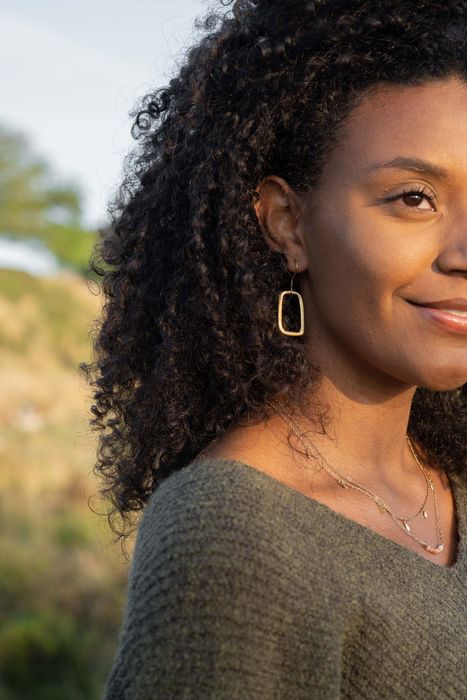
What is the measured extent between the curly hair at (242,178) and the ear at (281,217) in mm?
19

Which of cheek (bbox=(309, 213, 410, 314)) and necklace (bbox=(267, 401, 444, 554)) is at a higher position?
cheek (bbox=(309, 213, 410, 314))

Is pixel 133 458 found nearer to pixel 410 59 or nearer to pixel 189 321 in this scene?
pixel 189 321

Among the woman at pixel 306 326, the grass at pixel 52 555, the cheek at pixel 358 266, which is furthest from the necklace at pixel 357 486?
the grass at pixel 52 555

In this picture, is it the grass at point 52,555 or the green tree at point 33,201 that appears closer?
the grass at point 52,555

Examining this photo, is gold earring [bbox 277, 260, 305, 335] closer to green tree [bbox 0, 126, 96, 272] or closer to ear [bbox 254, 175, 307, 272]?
ear [bbox 254, 175, 307, 272]

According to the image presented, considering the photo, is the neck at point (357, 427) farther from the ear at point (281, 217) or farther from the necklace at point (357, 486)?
the ear at point (281, 217)

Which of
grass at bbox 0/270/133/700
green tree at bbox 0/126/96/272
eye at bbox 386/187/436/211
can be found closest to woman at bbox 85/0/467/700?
eye at bbox 386/187/436/211

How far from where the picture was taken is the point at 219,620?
1628 millimetres

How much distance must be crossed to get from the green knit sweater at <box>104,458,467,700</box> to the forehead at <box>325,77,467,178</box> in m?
0.66

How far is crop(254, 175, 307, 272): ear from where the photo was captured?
2.09 metres

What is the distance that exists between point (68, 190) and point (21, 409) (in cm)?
1783

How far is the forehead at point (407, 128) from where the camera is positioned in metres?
1.95

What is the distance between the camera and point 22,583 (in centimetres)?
Answer: 738

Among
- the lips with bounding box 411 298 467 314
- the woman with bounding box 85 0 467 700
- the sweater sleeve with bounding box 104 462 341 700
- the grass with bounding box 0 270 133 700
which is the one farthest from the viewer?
the grass with bounding box 0 270 133 700
